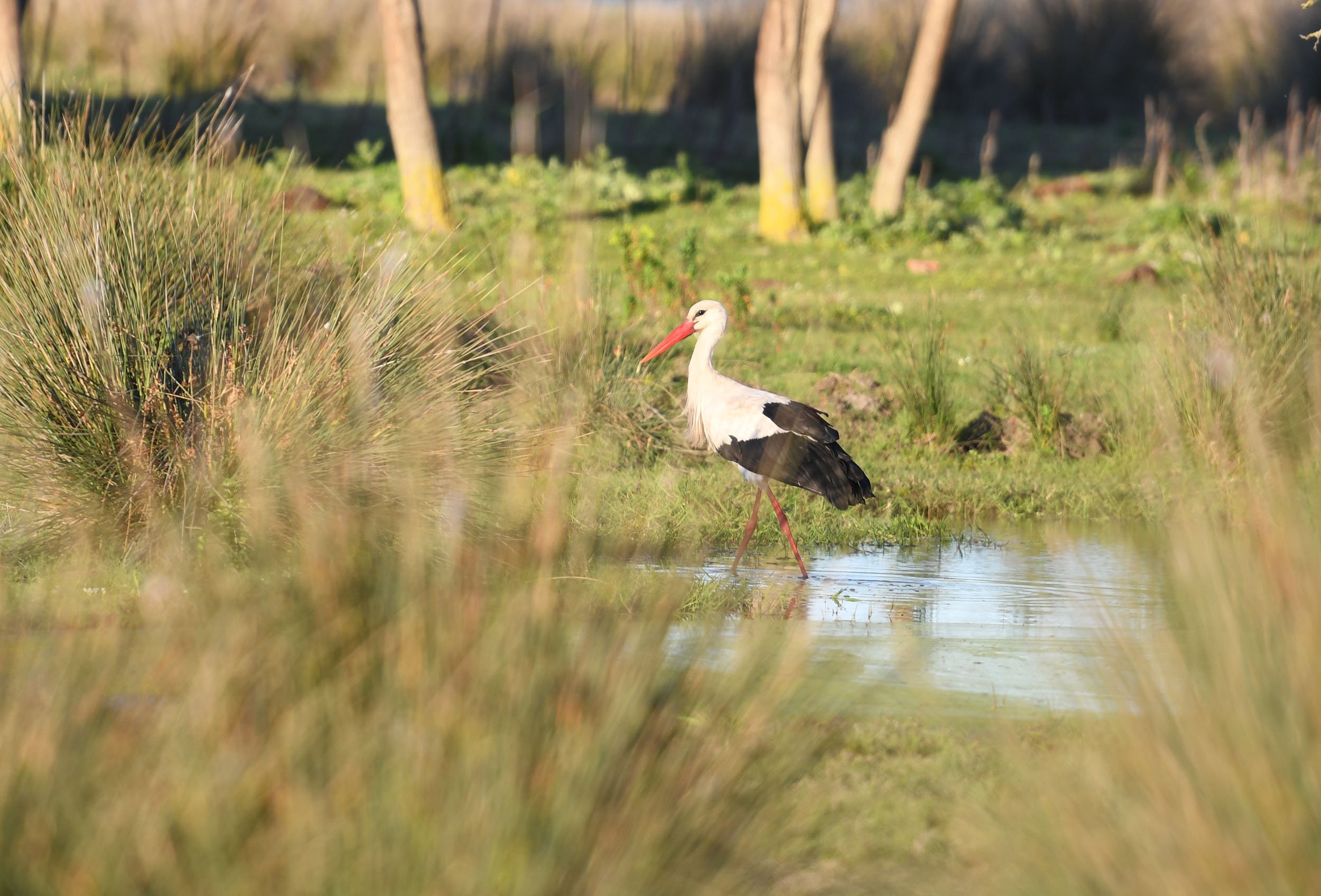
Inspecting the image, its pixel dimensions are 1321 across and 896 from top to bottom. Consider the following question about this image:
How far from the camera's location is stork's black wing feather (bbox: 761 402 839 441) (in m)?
6.60

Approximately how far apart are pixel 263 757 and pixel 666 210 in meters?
16.7

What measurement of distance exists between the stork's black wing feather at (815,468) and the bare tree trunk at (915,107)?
1239cm

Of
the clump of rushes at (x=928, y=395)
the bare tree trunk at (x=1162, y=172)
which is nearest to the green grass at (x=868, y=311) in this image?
the clump of rushes at (x=928, y=395)

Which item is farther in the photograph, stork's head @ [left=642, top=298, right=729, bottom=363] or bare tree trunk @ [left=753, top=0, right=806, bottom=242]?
bare tree trunk @ [left=753, top=0, right=806, bottom=242]

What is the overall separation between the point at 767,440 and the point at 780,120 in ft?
37.7

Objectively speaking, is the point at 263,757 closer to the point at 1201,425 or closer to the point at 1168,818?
the point at 1168,818

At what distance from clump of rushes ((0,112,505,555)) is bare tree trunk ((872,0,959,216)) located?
13414 millimetres

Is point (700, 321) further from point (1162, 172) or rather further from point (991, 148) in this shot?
point (991, 148)

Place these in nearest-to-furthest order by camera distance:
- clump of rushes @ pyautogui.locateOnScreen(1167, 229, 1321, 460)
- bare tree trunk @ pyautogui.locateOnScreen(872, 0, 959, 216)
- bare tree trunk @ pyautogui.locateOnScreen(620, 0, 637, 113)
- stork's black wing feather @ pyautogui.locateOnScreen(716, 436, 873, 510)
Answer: stork's black wing feather @ pyautogui.locateOnScreen(716, 436, 873, 510), clump of rushes @ pyautogui.locateOnScreen(1167, 229, 1321, 460), bare tree trunk @ pyautogui.locateOnScreen(872, 0, 959, 216), bare tree trunk @ pyautogui.locateOnScreen(620, 0, 637, 113)

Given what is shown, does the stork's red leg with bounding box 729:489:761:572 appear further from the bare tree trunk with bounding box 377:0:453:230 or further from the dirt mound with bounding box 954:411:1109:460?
the bare tree trunk with bounding box 377:0:453:230

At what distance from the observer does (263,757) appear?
2807mm

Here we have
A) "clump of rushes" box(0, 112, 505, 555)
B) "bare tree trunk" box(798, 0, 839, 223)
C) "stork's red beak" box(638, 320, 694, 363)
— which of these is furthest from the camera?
"bare tree trunk" box(798, 0, 839, 223)

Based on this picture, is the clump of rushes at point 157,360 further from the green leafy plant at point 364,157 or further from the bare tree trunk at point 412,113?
the green leafy plant at point 364,157

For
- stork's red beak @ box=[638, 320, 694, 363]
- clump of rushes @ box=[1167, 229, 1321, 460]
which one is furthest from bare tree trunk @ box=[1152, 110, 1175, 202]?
stork's red beak @ box=[638, 320, 694, 363]
